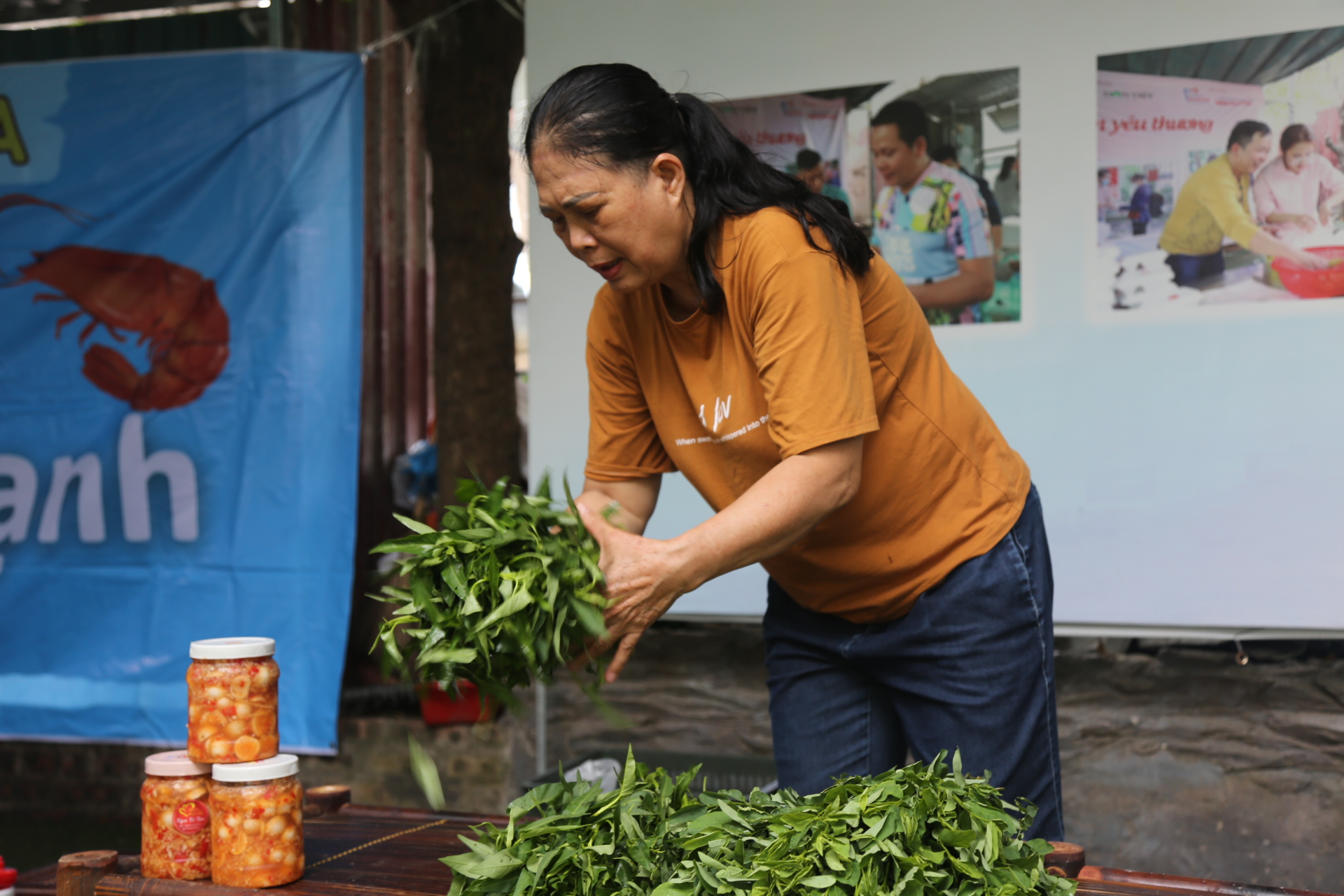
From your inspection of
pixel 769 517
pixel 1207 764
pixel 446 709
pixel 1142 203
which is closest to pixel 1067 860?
pixel 769 517

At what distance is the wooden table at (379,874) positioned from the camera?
153 centimetres

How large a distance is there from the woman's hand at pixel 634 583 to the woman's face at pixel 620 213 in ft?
1.24

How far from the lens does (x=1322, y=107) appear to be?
2.59 m

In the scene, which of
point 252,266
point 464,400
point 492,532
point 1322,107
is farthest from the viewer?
point 464,400

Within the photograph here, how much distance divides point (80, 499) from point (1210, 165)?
3.39 metres

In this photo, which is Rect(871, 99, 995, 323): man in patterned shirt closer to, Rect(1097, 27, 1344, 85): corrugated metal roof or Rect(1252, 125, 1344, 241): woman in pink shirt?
Rect(1097, 27, 1344, 85): corrugated metal roof

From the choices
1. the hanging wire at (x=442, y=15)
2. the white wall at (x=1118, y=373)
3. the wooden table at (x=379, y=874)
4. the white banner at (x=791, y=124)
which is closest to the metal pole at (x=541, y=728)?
the white wall at (x=1118, y=373)

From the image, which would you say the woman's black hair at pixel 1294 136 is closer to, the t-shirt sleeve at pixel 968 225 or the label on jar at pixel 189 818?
the t-shirt sleeve at pixel 968 225

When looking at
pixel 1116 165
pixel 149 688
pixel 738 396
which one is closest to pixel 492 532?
pixel 738 396

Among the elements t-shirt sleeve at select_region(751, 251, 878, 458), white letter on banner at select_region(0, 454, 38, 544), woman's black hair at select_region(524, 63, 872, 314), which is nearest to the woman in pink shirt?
woman's black hair at select_region(524, 63, 872, 314)

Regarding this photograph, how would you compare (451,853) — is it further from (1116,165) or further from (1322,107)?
(1322,107)

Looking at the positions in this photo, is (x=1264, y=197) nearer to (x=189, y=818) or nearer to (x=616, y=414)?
(x=616, y=414)

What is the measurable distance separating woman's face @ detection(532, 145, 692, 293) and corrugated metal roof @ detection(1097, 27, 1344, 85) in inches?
65.9

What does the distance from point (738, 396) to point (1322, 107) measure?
1.84m
